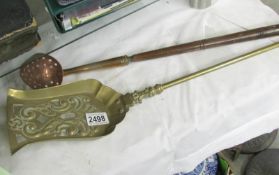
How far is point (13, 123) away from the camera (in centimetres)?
64

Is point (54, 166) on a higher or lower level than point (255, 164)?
higher

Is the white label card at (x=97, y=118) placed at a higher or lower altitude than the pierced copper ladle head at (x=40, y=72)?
lower

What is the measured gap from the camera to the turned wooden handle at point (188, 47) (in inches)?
28.6

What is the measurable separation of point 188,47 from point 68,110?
267mm

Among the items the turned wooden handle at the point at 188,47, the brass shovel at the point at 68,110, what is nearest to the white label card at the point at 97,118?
the brass shovel at the point at 68,110

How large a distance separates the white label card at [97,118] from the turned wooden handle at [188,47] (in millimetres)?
108

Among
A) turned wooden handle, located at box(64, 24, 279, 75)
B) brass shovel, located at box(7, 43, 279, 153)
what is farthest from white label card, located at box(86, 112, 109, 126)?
turned wooden handle, located at box(64, 24, 279, 75)

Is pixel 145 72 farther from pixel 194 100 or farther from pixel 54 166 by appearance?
pixel 54 166

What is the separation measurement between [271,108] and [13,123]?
1.58ft

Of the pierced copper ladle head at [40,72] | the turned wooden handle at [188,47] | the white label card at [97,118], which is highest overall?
the pierced copper ladle head at [40,72]

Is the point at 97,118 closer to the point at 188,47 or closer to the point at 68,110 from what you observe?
the point at 68,110

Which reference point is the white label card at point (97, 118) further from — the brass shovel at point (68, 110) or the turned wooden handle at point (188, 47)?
the turned wooden handle at point (188, 47)

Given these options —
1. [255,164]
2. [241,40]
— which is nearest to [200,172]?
[255,164]

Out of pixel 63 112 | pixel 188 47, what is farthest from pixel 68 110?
pixel 188 47
